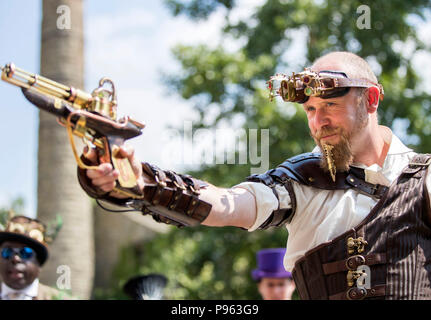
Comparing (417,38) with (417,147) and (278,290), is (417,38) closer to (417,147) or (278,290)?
(417,147)

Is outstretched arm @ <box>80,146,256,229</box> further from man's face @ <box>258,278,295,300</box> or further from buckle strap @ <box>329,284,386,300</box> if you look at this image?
man's face @ <box>258,278,295,300</box>

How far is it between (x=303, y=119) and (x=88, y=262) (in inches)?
173

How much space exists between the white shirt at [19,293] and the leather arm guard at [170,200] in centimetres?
325

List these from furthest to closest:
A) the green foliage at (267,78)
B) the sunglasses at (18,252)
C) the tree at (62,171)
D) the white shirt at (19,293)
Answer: the green foliage at (267,78) → the tree at (62,171) → the sunglasses at (18,252) → the white shirt at (19,293)

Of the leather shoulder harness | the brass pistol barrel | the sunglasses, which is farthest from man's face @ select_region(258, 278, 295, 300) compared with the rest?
the brass pistol barrel

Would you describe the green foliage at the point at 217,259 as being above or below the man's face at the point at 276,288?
above

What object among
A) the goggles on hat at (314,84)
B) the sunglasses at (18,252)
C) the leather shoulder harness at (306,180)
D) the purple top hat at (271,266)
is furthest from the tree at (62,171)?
the goggles on hat at (314,84)

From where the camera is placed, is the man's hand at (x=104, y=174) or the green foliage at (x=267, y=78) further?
the green foliage at (x=267, y=78)

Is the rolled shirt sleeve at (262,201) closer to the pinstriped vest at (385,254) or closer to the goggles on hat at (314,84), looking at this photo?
the pinstriped vest at (385,254)

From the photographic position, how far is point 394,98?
34.5 ft

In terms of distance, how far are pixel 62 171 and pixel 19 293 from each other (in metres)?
1.69

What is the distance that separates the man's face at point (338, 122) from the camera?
2967 mm

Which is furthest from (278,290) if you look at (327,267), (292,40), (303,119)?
(292,40)

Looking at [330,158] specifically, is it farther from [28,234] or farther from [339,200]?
[28,234]
